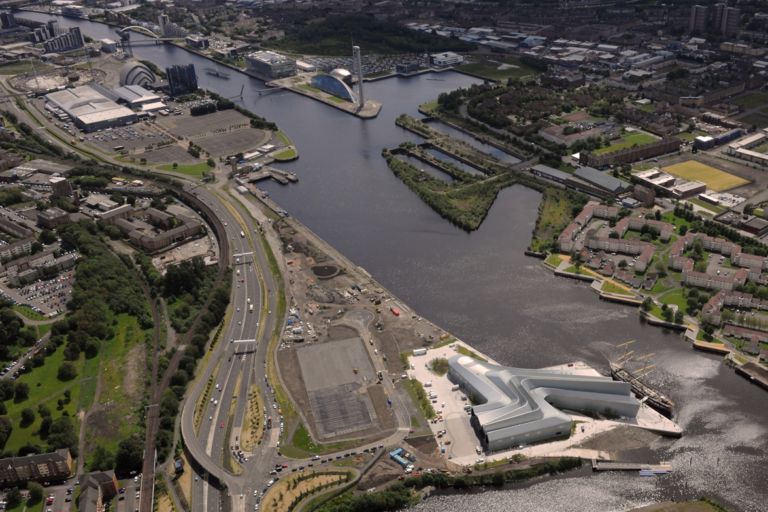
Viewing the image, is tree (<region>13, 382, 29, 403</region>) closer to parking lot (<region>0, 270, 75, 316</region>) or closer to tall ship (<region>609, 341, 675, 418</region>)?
parking lot (<region>0, 270, 75, 316</region>)

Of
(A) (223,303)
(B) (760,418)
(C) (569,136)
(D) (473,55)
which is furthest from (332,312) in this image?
(D) (473,55)

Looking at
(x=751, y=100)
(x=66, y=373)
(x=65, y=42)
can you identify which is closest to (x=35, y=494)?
(x=66, y=373)

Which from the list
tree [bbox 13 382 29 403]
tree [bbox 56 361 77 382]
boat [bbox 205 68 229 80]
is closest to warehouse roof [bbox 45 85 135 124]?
boat [bbox 205 68 229 80]

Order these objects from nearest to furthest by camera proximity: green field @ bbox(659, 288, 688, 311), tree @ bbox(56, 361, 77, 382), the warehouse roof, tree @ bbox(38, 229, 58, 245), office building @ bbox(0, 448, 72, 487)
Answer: office building @ bbox(0, 448, 72, 487) → tree @ bbox(56, 361, 77, 382) → green field @ bbox(659, 288, 688, 311) → tree @ bbox(38, 229, 58, 245) → the warehouse roof

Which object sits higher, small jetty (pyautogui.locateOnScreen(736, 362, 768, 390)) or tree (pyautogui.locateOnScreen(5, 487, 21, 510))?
small jetty (pyautogui.locateOnScreen(736, 362, 768, 390))

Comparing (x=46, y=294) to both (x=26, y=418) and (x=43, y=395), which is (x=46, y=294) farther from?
(x=26, y=418)

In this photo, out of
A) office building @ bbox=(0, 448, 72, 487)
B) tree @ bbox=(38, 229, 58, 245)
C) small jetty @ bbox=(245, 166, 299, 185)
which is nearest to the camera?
office building @ bbox=(0, 448, 72, 487)

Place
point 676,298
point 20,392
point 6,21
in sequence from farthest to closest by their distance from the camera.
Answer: point 6,21 < point 676,298 < point 20,392

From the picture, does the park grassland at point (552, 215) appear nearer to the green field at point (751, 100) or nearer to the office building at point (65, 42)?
the green field at point (751, 100)
